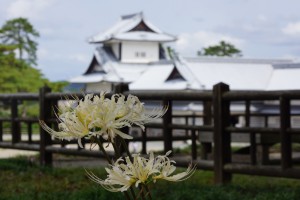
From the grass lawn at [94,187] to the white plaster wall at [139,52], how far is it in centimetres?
3386

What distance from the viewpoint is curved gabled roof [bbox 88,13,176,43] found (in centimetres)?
4422

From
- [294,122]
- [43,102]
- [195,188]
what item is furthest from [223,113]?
[294,122]

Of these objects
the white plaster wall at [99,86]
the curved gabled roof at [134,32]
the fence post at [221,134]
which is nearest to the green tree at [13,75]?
the white plaster wall at [99,86]

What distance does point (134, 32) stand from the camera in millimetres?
45312

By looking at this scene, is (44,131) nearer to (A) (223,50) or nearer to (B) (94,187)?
(B) (94,187)

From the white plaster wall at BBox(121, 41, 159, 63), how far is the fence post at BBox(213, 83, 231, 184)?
36.3 m

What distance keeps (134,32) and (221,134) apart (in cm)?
3773

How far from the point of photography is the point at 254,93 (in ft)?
24.9

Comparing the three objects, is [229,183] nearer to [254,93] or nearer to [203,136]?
[254,93]

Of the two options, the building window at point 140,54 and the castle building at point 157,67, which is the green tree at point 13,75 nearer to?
the castle building at point 157,67

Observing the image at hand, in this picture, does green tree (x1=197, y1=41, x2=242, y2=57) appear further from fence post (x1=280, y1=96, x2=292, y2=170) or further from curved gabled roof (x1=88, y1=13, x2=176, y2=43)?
fence post (x1=280, y1=96, x2=292, y2=170)

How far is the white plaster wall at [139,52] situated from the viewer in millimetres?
44500

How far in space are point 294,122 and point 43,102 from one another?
2419cm

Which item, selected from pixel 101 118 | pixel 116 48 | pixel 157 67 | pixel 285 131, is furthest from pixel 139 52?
pixel 101 118
